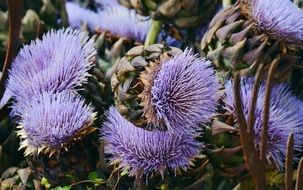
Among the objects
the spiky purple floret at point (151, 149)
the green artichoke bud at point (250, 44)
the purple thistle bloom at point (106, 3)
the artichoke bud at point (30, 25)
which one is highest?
the purple thistle bloom at point (106, 3)

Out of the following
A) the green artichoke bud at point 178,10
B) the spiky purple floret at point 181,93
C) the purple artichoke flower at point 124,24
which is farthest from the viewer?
the purple artichoke flower at point 124,24

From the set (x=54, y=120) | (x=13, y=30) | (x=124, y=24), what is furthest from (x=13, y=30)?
(x=124, y=24)

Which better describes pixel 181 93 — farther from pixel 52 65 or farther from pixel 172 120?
pixel 52 65

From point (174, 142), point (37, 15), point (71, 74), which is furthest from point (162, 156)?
point (37, 15)

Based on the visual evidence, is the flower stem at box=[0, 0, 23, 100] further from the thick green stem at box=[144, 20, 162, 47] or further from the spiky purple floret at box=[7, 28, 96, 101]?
the thick green stem at box=[144, 20, 162, 47]

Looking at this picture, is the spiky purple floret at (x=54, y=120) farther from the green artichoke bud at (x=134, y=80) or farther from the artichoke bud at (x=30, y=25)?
the artichoke bud at (x=30, y=25)

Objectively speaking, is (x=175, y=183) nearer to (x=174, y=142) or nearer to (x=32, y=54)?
(x=174, y=142)

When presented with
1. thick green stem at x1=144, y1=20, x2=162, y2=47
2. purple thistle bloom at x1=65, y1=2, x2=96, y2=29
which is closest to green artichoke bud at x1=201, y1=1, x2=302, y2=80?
thick green stem at x1=144, y1=20, x2=162, y2=47

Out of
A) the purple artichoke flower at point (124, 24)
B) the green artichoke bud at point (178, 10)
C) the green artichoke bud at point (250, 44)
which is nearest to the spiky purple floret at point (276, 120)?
the green artichoke bud at point (250, 44)
